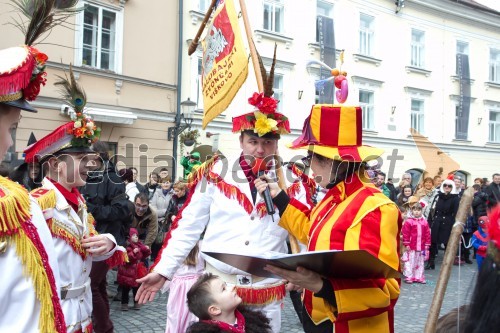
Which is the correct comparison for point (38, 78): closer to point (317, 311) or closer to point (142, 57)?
point (317, 311)

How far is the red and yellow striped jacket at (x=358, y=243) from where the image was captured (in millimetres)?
2205

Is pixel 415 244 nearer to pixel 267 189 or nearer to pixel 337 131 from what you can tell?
pixel 267 189

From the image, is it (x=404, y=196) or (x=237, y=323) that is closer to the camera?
(x=237, y=323)

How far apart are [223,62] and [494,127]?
25173mm

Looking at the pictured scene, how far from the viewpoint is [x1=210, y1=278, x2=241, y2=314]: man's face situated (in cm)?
276

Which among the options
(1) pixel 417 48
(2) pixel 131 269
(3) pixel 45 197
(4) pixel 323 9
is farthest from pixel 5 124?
(1) pixel 417 48

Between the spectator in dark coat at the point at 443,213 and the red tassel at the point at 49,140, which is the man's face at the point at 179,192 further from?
the spectator in dark coat at the point at 443,213

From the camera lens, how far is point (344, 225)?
2383 mm

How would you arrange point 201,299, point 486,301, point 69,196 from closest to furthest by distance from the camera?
1. point 486,301
2. point 201,299
3. point 69,196

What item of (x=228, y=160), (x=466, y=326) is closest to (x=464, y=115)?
(x=228, y=160)

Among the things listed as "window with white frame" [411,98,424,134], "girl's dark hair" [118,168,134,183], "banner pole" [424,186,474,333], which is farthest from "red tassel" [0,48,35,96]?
"window with white frame" [411,98,424,134]

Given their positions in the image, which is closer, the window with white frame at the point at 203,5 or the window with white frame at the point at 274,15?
the window with white frame at the point at 203,5

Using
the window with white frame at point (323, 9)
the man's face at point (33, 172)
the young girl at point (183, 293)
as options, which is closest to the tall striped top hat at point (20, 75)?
the young girl at point (183, 293)

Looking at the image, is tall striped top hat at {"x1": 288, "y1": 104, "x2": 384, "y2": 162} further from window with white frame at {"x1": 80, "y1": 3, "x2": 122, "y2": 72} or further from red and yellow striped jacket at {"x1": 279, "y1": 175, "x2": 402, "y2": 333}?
window with white frame at {"x1": 80, "y1": 3, "x2": 122, "y2": 72}
